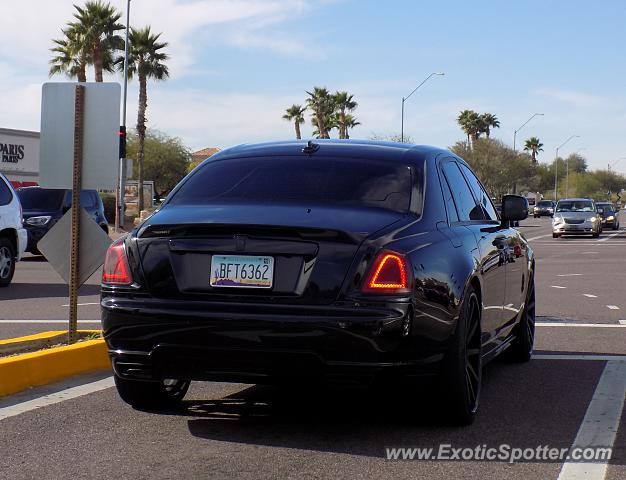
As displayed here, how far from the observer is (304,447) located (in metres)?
5.40

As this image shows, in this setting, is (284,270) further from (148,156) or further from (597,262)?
(148,156)

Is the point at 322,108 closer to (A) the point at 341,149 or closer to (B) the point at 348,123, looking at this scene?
(B) the point at 348,123

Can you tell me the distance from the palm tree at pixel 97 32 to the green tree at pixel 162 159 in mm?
43758

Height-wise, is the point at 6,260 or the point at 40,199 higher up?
the point at 40,199

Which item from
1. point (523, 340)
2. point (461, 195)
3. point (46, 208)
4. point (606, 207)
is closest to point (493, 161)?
point (606, 207)

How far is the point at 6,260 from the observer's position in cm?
1577

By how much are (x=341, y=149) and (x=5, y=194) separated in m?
10.2

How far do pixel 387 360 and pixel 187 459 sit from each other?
109 cm

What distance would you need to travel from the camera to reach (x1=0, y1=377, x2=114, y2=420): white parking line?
20.6ft

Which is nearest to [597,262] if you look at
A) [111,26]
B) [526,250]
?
[526,250]

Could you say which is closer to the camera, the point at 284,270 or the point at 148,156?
the point at 284,270

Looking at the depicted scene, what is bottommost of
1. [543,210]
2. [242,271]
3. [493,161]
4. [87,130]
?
[543,210]

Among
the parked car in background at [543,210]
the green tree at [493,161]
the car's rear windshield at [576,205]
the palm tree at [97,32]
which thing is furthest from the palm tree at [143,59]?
the green tree at [493,161]

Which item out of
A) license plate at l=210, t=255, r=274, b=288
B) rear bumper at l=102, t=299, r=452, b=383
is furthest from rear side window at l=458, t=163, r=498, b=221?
license plate at l=210, t=255, r=274, b=288
